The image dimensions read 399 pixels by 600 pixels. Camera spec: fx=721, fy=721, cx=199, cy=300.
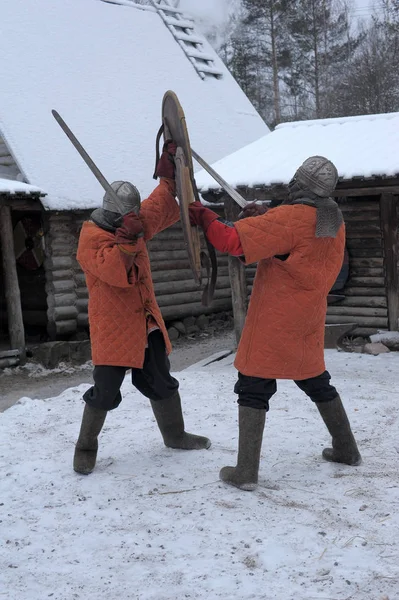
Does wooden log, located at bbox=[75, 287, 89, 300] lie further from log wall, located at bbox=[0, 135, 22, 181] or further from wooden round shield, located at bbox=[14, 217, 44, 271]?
log wall, located at bbox=[0, 135, 22, 181]

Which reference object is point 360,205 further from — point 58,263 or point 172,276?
point 58,263

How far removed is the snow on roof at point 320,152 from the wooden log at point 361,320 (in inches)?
77.7

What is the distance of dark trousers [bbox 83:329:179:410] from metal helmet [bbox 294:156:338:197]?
4.06ft

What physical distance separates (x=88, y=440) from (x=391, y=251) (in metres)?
5.45

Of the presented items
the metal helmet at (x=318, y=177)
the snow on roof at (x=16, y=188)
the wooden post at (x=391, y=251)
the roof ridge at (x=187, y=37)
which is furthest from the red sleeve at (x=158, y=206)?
the roof ridge at (x=187, y=37)

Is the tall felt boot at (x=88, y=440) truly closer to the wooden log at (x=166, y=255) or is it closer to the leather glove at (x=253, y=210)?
the leather glove at (x=253, y=210)

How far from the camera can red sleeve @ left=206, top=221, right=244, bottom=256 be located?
3.53 meters

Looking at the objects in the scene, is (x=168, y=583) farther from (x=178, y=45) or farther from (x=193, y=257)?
(x=178, y=45)

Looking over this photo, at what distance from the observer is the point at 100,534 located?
135 inches

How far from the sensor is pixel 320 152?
342 inches

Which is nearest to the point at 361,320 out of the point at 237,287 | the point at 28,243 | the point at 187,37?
the point at 237,287

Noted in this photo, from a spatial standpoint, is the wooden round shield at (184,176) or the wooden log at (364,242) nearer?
the wooden round shield at (184,176)

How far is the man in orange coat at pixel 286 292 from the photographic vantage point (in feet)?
11.9

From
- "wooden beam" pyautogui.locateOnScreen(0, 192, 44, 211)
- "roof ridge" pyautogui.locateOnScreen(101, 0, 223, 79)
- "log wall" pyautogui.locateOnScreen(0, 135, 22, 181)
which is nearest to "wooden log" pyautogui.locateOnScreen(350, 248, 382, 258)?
"wooden beam" pyautogui.locateOnScreen(0, 192, 44, 211)
